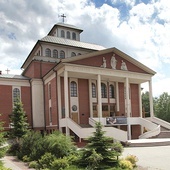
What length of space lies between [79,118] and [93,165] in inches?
634

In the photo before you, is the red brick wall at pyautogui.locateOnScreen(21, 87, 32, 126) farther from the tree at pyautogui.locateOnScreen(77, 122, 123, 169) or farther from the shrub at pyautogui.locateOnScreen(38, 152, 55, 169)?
the tree at pyautogui.locateOnScreen(77, 122, 123, 169)

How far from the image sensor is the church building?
2536 cm

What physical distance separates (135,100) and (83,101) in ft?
27.9

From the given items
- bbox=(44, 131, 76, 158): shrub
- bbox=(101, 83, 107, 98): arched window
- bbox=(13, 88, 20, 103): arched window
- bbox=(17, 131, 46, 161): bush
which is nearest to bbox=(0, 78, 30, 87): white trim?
bbox=(13, 88, 20, 103): arched window

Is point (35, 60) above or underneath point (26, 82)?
above

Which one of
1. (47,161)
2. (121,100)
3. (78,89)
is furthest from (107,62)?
(47,161)

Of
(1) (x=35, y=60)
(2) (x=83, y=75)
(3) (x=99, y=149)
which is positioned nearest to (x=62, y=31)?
(1) (x=35, y=60)

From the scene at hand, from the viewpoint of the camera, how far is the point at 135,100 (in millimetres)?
32250

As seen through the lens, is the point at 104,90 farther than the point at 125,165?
Yes

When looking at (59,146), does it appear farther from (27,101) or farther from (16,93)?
(16,93)

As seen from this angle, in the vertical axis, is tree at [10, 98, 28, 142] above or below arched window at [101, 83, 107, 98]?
below

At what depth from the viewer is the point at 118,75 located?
27359mm

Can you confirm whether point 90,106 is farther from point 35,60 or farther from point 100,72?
point 35,60

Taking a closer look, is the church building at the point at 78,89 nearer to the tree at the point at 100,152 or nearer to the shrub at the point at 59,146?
the shrub at the point at 59,146
